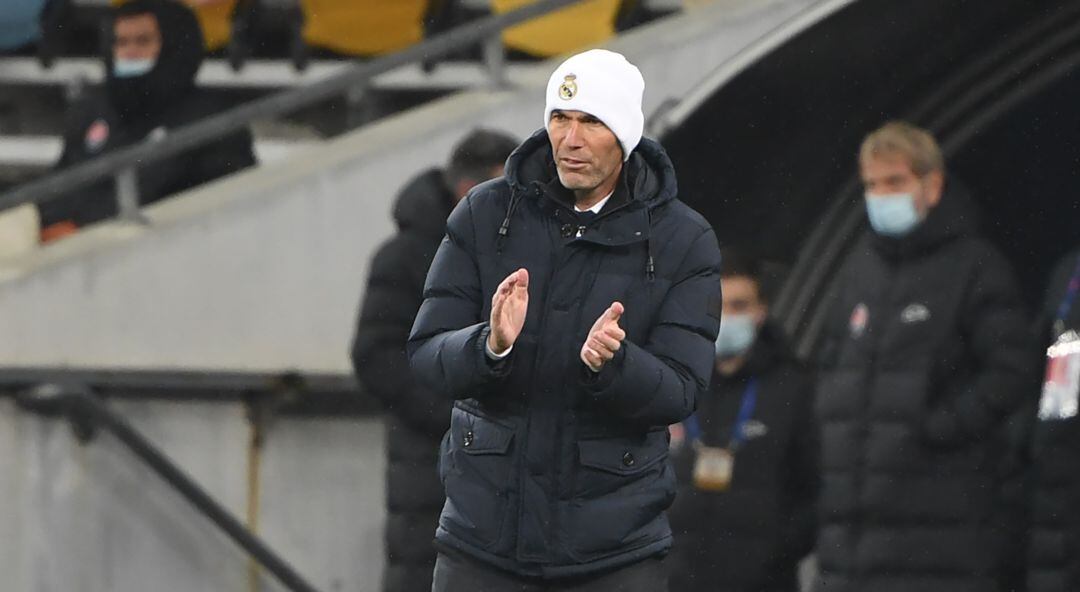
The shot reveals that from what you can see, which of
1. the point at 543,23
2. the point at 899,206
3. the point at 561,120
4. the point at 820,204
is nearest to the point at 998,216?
the point at 820,204

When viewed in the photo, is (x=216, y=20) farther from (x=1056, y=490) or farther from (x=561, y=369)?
(x=561, y=369)

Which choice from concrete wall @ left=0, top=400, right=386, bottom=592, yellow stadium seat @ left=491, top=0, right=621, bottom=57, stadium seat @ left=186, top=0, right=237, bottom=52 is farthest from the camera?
stadium seat @ left=186, top=0, right=237, bottom=52

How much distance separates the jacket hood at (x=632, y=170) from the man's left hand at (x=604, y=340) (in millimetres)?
408

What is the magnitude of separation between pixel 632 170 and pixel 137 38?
178 inches

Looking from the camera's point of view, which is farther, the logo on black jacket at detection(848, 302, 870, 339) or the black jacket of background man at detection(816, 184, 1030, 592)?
Result: the logo on black jacket at detection(848, 302, 870, 339)

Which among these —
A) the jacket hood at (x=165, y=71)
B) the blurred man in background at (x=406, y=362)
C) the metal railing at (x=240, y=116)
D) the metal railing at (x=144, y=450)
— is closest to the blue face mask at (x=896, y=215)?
the blurred man in background at (x=406, y=362)

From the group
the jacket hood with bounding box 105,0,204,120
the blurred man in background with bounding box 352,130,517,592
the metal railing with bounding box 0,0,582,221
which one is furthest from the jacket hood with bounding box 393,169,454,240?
the jacket hood with bounding box 105,0,204,120

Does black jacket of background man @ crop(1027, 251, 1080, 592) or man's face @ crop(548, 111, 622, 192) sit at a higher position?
man's face @ crop(548, 111, 622, 192)

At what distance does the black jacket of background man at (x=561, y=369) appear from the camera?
6.00 metres

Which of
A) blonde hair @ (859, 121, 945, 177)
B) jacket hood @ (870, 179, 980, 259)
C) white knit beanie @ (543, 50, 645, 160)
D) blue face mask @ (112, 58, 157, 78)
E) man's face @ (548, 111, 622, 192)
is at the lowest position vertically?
Result: jacket hood @ (870, 179, 980, 259)

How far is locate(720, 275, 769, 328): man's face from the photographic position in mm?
9266

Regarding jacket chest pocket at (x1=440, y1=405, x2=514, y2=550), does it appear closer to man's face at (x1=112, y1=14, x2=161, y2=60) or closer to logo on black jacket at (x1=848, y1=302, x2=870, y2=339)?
logo on black jacket at (x1=848, y1=302, x2=870, y2=339)

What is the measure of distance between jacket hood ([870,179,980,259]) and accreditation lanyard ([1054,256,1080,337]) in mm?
341

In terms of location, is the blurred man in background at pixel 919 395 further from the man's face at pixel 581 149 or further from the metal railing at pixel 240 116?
the man's face at pixel 581 149
